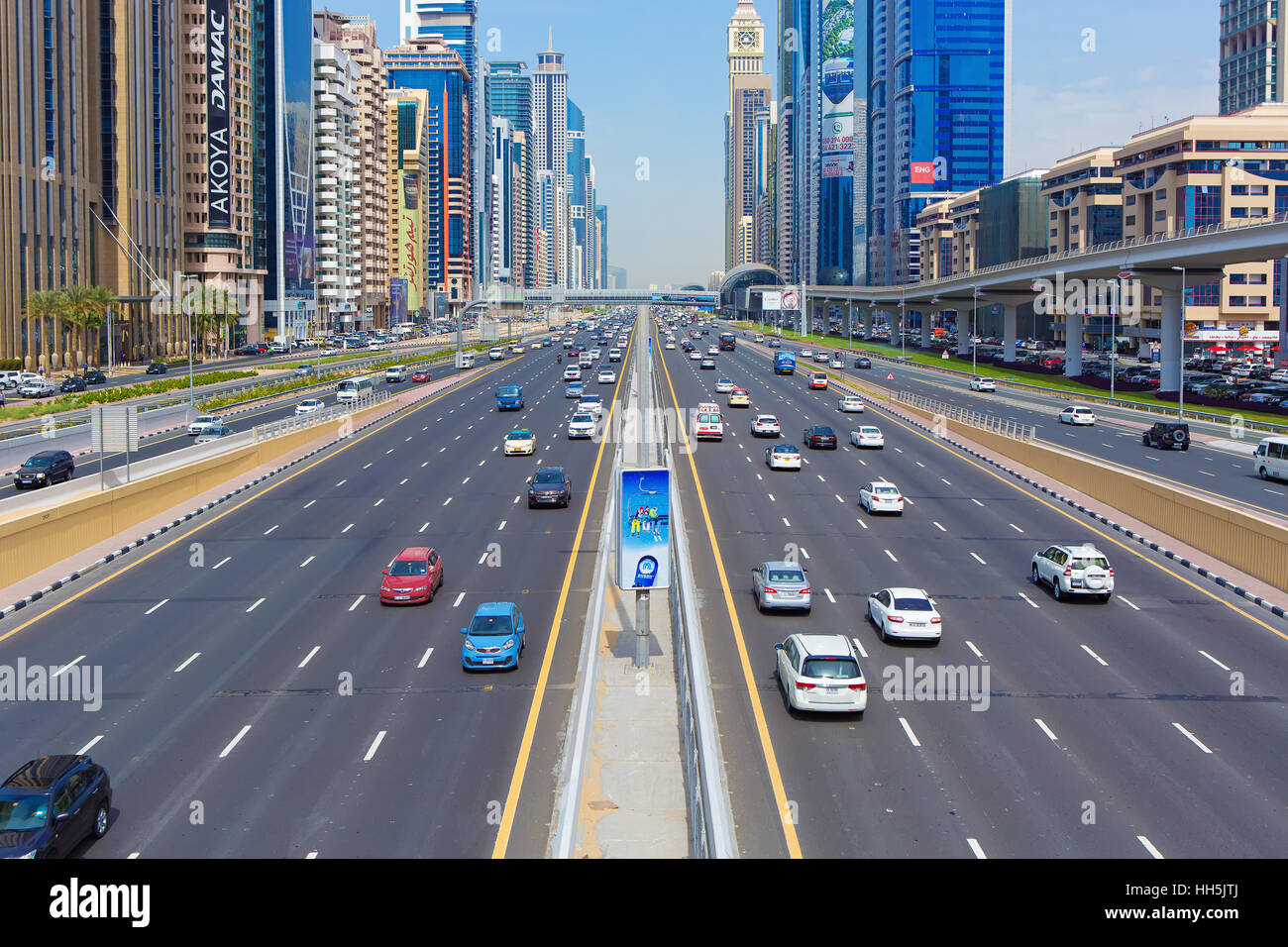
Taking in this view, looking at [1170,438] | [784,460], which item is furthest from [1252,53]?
[784,460]

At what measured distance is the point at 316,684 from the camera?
78.0 feet

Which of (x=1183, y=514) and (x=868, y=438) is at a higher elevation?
(x=868, y=438)

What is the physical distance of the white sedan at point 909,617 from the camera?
26266 millimetres

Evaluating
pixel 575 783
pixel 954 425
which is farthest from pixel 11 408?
pixel 575 783

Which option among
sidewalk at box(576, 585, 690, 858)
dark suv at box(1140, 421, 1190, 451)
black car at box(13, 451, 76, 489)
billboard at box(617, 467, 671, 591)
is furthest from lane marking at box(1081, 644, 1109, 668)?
black car at box(13, 451, 76, 489)

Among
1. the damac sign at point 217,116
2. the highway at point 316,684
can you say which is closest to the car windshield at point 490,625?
the highway at point 316,684

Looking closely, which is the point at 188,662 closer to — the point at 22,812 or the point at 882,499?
the point at 22,812

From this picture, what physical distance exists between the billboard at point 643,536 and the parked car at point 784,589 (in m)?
5.17

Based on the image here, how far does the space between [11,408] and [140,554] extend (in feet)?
124

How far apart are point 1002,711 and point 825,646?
3524 millimetres

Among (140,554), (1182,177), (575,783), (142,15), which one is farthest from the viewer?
(1182,177)

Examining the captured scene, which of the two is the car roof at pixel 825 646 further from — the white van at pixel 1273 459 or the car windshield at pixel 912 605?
the white van at pixel 1273 459

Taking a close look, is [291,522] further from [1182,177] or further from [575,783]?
[1182,177]
